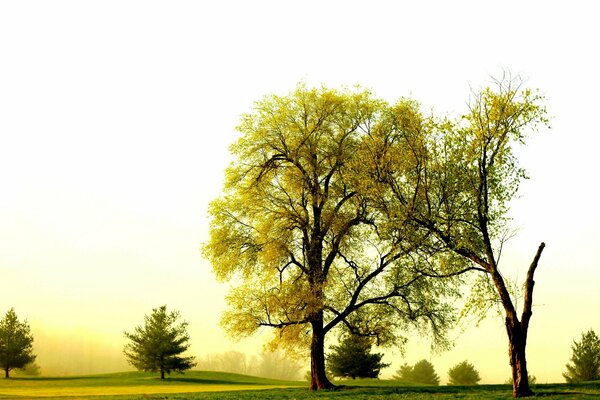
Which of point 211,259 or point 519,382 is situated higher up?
point 211,259

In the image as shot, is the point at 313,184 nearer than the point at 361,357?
Yes

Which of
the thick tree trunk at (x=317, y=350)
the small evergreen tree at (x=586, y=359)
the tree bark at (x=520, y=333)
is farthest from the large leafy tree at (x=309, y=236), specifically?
the small evergreen tree at (x=586, y=359)

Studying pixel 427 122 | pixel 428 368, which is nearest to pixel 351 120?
pixel 427 122

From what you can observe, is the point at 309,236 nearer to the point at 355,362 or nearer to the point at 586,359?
the point at 355,362

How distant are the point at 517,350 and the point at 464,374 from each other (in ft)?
118

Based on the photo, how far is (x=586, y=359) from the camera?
5128 cm

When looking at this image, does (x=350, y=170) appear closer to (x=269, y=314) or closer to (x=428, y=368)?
(x=269, y=314)

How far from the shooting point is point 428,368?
194 ft

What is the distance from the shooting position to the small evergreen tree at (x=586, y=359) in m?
51.0

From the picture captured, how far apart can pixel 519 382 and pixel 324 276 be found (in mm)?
13158

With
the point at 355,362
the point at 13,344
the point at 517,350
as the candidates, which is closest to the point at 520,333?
the point at 517,350

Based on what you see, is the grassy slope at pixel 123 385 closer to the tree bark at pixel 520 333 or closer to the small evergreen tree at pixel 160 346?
the small evergreen tree at pixel 160 346

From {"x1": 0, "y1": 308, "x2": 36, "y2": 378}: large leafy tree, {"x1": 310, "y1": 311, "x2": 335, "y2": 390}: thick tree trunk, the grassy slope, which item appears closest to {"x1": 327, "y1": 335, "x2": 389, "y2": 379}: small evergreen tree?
the grassy slope

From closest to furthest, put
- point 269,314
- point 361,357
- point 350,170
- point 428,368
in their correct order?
point 350,170, point 269,314, point 361,357, point 428,368
